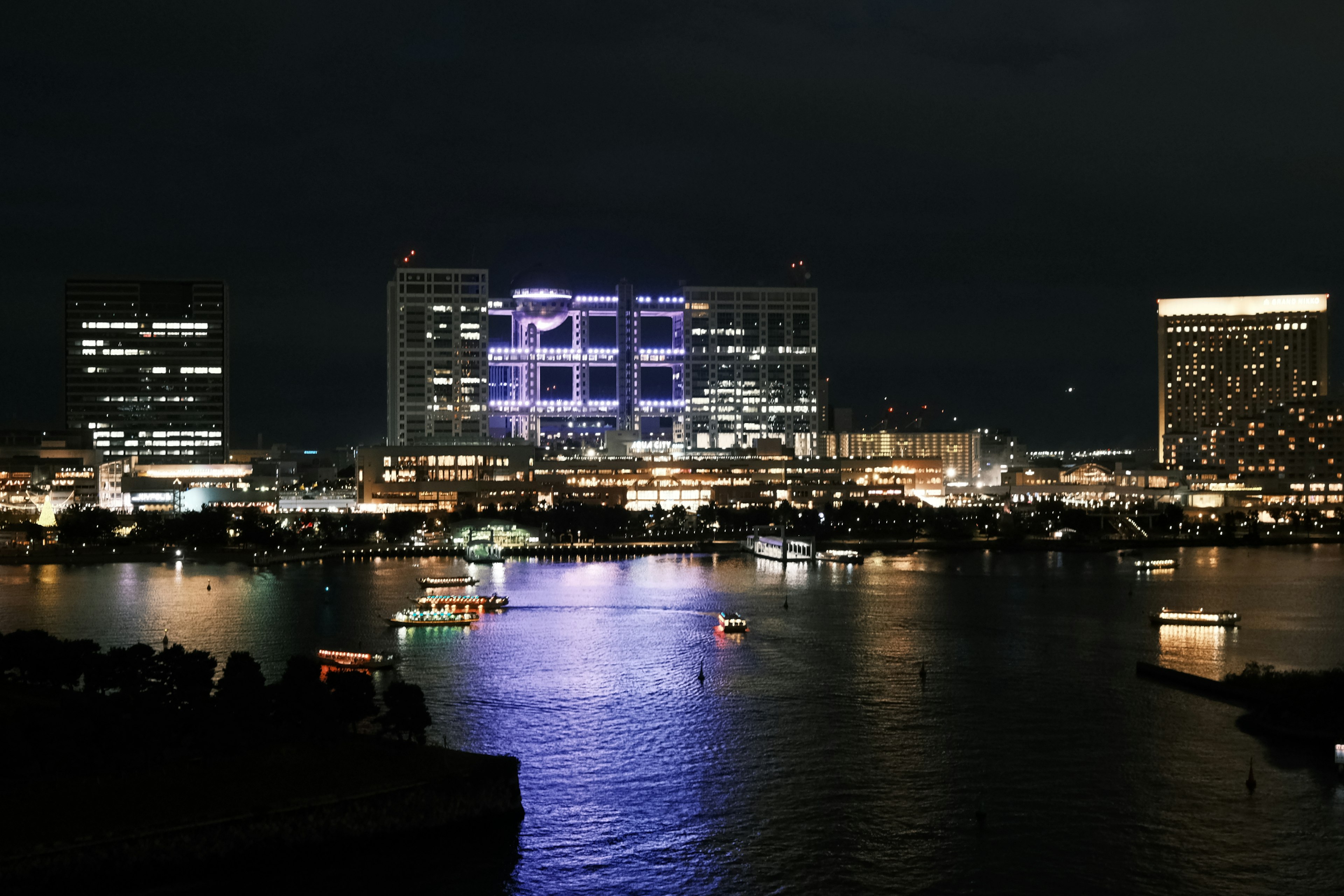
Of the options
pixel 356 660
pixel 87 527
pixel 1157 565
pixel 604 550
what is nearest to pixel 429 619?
pixel 356 660

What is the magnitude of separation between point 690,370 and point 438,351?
45.9ft

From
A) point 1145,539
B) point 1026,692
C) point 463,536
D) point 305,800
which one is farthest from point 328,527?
point 305,800

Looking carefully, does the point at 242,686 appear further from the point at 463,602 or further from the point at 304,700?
the point at 463,602

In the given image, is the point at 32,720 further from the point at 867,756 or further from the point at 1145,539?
the point at 1145,539

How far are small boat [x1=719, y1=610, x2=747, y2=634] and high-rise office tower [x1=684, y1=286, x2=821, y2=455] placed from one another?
47765 mm

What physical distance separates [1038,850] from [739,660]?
34.1 feet

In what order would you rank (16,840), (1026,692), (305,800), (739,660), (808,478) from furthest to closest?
(808,478)
(739,660)
(1026,692)
(305,800)
(16,840)

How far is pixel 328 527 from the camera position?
5412 centimetres

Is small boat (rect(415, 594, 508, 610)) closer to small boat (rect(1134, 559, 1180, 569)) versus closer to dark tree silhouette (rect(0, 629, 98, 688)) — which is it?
dark tree silhouette (rect(0, 629, 98, 688))

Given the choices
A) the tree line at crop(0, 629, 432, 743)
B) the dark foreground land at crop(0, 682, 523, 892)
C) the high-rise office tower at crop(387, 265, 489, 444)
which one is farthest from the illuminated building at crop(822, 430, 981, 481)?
the dark foreground land at crop(0, 682, 523, 892)

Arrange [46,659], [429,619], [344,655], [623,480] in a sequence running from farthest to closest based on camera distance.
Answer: [623,480]
[429,619]
[344,655]
[46,659]

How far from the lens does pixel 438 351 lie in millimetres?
71438

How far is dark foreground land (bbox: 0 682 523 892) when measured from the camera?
11547 millimetres

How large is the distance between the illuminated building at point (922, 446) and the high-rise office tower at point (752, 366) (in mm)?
20255
